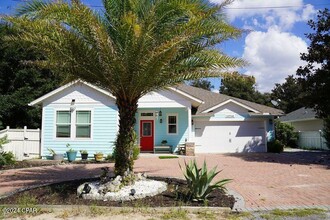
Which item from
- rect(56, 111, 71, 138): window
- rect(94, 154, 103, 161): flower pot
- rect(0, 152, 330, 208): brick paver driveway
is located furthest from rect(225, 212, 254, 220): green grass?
rect(56, 111, 71, 138): window

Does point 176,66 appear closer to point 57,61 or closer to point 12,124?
point 57,61

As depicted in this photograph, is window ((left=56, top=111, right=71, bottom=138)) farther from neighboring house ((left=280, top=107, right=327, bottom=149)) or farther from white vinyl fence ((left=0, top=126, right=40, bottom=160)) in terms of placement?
neighboring house ((left=280, top=107, right=327, bottom=149))

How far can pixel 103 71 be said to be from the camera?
8141 millimetres

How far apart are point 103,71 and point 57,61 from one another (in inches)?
49.3

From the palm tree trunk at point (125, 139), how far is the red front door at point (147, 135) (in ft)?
39.5

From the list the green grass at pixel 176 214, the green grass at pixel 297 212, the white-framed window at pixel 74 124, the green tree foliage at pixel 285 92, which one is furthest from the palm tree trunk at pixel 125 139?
the green tree foliage at pixel 285 92

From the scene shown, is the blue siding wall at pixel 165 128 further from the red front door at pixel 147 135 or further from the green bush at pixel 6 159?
the green bush at pixel 6 159

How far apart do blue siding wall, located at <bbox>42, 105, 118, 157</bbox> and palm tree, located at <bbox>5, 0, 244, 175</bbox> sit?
367 inches

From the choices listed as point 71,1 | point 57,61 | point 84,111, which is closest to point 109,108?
point 84,111

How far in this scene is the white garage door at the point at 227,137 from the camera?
22172 millimetres

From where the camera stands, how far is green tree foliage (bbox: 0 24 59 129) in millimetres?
26220

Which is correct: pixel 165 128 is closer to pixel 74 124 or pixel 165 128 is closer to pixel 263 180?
pixel 74 124

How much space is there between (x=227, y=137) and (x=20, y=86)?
18.7 meters

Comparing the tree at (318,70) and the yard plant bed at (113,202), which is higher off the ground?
the tree at (318,70)
